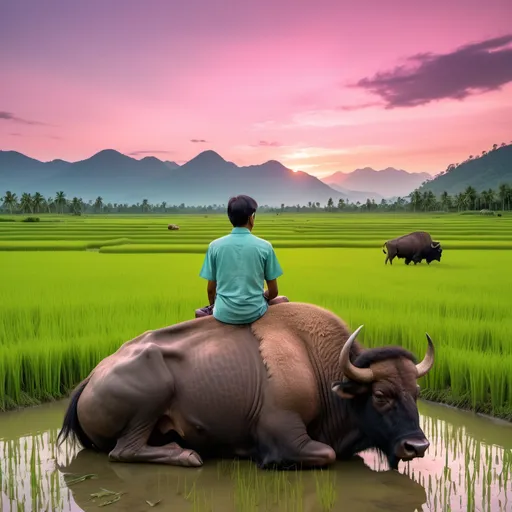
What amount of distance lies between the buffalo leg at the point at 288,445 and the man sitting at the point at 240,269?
2.35ft

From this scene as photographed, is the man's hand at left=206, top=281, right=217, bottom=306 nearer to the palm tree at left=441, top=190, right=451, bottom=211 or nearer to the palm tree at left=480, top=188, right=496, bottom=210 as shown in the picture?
the palm tree at left=480, top=188, right=496, bottom=210

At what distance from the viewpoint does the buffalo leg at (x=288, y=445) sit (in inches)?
138

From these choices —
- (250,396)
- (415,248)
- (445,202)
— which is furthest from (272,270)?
(445,202)

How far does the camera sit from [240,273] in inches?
151

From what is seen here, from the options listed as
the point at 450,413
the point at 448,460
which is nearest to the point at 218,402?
the point at 448,460

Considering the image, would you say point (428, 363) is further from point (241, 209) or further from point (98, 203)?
point (98, 203)

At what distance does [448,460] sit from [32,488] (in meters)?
2.60

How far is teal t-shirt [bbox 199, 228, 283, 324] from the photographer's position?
384cm

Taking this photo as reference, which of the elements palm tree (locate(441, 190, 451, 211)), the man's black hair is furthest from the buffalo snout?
palm tree (locate(441, 190, 451, 211))

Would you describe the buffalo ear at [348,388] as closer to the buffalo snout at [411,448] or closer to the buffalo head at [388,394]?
the buffalo head at [388,394]

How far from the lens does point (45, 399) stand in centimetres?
518

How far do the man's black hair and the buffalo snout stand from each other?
1.74 m

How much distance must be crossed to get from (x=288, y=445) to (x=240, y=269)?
1167 millimetres

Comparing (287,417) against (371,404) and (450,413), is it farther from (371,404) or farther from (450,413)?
(450,413)
